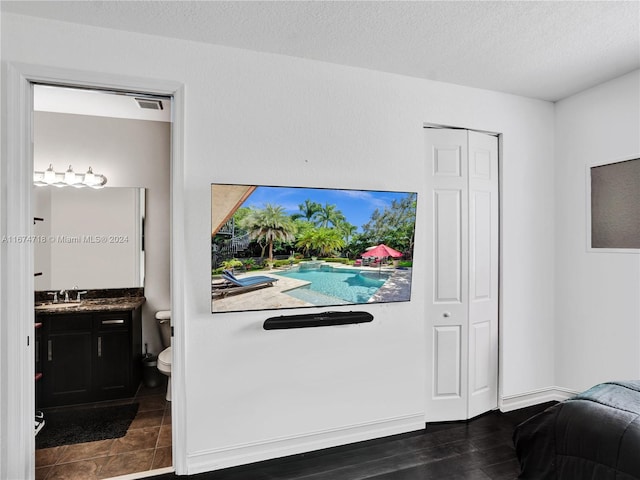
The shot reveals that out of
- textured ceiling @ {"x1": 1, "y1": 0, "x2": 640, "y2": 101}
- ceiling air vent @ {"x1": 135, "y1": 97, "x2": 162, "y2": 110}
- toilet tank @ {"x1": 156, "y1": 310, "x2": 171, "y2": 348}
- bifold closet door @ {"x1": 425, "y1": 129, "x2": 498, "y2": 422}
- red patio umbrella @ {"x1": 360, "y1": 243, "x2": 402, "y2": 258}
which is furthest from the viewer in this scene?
toilet tank @ {"x1": 156, "y1": 310, "x2": 171, "y2": 348}

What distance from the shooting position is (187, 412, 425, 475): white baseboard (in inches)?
88.9

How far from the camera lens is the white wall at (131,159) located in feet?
11.6

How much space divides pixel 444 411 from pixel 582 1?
284 cm

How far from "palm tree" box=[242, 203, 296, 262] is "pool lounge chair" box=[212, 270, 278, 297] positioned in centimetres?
15

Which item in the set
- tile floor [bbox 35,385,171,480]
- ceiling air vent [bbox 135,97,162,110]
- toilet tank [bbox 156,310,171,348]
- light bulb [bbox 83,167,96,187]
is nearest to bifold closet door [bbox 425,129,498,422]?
tile floor [bbox 35,385,171,480]

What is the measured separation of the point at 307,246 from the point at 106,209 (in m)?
2.41

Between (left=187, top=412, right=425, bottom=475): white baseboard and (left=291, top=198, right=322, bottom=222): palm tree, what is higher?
(left=291, top=198, right=322, bottom=222): palm tree

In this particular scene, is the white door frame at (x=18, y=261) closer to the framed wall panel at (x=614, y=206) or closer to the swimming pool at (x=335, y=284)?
the swimming pool at (x=335, y=284)

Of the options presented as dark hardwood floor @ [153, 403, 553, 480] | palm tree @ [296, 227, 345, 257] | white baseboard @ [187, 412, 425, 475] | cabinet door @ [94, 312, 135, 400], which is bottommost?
dark hardwood floor @ [153, 403, 553, 480]

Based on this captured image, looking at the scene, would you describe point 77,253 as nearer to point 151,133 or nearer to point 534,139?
point 151,133

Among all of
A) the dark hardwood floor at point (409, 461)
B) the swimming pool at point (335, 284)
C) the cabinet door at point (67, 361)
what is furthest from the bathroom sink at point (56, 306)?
the swimming pool at point (335, 284)

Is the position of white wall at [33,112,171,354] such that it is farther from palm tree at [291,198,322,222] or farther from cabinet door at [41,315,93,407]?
palm tree at [291,198,322,222]

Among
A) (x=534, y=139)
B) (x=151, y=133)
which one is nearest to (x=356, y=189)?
(x=534, y=139)

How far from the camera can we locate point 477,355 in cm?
299
